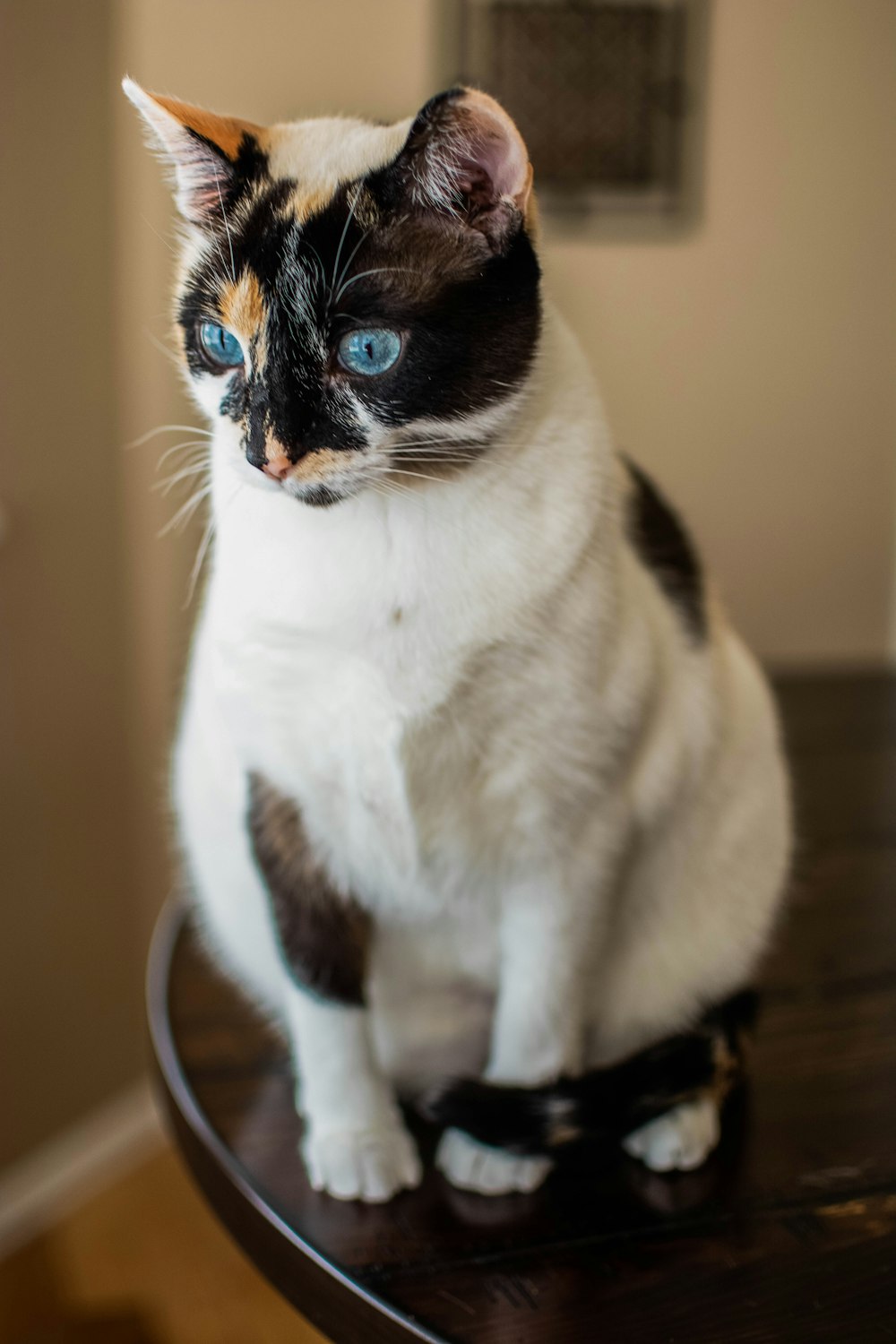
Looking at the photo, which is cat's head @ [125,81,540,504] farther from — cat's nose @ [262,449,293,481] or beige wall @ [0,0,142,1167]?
beige wall @ [0,0,142,1167]

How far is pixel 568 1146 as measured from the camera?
2.74ft

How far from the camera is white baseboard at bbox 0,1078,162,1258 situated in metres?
2.10

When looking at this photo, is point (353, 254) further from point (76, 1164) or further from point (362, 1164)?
point (76, 1164)

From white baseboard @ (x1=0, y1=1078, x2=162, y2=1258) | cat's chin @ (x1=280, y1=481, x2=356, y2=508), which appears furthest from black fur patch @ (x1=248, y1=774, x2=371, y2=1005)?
white baseboard @ (x1=0, y1=1078, x2=162, y2=1258)

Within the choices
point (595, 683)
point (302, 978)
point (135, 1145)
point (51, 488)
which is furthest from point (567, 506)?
point (135, 1145)

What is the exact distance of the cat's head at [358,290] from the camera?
2.20 feet

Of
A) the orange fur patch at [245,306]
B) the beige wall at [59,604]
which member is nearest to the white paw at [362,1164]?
the orange fur patch at [245,306]

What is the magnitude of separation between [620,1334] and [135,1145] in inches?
73.6

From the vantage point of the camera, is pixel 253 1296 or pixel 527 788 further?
pixel 253 1296

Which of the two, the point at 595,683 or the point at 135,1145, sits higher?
the point at 595,683

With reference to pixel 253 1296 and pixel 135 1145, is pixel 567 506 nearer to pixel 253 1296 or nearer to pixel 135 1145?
pixel 253 1296

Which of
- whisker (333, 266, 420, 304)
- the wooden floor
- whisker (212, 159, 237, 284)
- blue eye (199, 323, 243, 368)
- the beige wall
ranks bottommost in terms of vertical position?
the wooden floor

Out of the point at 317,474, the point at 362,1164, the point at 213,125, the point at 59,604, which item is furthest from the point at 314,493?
the point at 59,604

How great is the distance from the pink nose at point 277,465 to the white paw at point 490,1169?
49 centimetres
